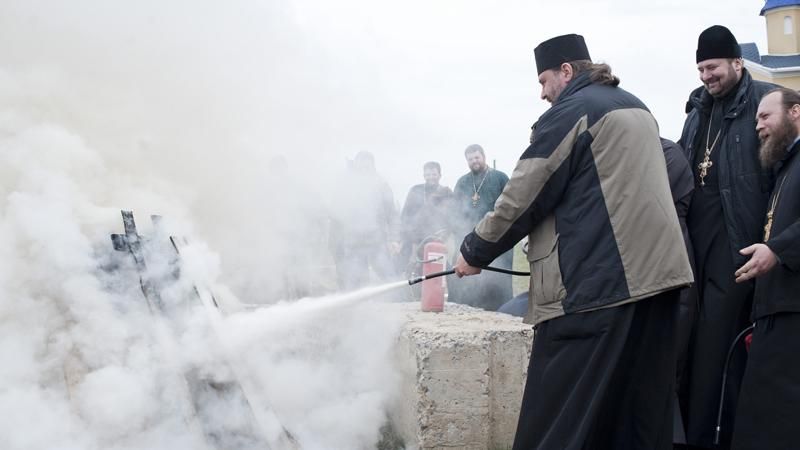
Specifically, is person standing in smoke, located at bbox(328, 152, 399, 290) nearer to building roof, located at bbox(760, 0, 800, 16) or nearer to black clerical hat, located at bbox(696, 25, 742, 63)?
→ black clerical hat, located at bbox(696, 25, 742, 63)

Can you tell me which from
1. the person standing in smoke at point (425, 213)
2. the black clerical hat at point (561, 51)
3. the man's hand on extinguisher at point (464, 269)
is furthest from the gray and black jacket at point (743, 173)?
the person standing in smoke at point (425, 213)

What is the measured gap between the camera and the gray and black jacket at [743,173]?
12.9 feet

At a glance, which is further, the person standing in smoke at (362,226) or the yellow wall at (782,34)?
the yellow wall at (782,34)

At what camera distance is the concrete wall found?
438 centimetres

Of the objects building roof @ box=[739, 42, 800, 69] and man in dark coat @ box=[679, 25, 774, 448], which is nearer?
man in dark coat @ box=[679, 25, 774, 448]

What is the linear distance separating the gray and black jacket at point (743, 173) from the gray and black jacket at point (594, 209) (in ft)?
2.72

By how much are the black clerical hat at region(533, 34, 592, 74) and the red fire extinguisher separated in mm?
1956

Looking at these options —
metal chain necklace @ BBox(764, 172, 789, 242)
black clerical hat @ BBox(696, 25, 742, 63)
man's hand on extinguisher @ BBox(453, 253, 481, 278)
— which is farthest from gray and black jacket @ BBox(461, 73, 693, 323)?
black clerical hat @ BBox(696, 25, 742, 63)

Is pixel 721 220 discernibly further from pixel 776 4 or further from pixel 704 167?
pixel 776 4

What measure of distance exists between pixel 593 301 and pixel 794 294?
3.57ft

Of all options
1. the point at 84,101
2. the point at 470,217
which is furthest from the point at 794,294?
the point at 470,217

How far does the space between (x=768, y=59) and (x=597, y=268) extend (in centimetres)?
3471

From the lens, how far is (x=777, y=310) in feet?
11.8

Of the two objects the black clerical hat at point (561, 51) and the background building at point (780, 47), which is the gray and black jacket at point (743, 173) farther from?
the background building at point (780, 47)
